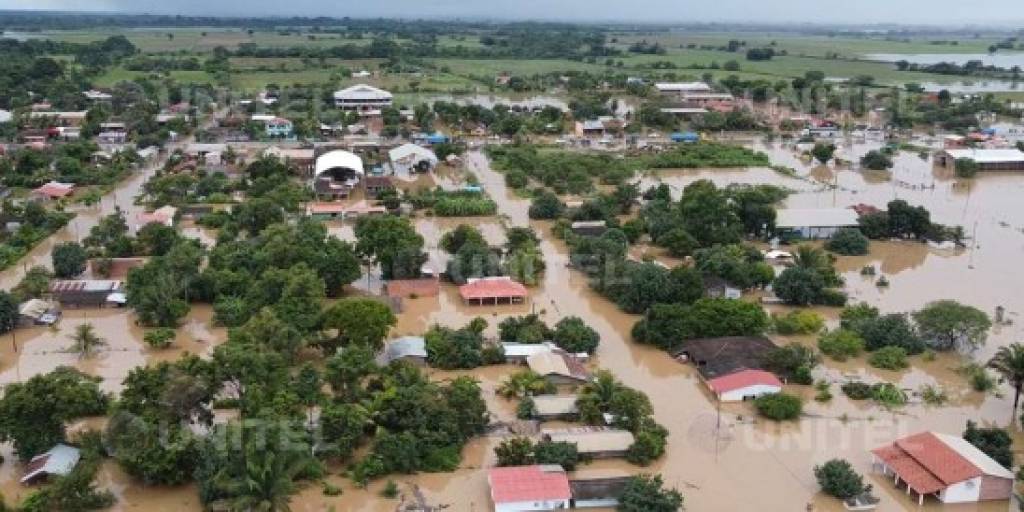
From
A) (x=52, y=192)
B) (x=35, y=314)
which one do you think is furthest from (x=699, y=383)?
(x=52, y=192)

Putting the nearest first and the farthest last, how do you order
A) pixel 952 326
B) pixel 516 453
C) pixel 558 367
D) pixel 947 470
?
pixel 947 470
pixel 516 453
pixel 558 367
pixel 952 326

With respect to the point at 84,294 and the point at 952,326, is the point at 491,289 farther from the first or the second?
the point at 952,326

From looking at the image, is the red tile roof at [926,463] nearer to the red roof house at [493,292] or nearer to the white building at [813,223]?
the red roof house at [493,292]

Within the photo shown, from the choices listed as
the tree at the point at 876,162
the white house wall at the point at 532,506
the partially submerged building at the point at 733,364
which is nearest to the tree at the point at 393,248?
the partially submerged building at the point at 733,364

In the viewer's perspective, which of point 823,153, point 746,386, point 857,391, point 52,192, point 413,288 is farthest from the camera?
point 823,153

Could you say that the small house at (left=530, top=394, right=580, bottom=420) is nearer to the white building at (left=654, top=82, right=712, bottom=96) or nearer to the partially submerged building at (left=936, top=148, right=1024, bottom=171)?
the partially submerged building at (left=936, top=148, right=1024, bottom=171)

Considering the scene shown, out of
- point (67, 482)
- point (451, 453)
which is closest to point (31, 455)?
point (67, 482)

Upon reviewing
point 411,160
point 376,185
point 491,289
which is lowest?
point 491,289

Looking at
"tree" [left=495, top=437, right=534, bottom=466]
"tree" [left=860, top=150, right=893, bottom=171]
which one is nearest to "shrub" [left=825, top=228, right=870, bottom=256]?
"tree" [left=860, top=150, right=893, bottom=171]
